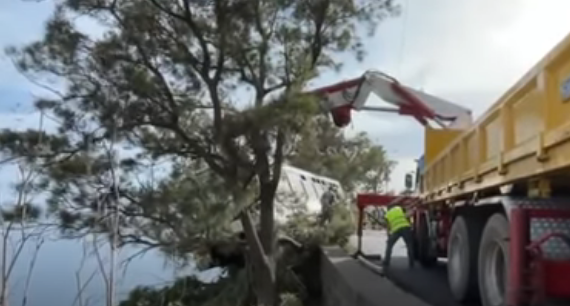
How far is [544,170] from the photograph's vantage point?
16.2 ft

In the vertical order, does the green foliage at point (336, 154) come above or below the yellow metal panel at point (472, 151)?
above

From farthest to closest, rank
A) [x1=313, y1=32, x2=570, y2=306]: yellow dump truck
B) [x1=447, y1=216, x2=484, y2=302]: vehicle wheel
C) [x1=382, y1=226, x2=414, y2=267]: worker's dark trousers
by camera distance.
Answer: [x1=382, y1=226, x2=414, y2=267]: worker's dark trousers
[x1=447, y1=216, x2=484, y2=302]: vehicle wheel
[x1=313, y1=32, x2=570, y2=306]: yellow dump truck

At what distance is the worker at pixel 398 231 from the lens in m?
12.0

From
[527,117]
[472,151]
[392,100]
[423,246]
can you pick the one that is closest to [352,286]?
[472,151]

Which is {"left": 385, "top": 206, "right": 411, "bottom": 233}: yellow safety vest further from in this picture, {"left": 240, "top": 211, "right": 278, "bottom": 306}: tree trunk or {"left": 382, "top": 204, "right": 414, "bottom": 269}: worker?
{"left": 240, "top": 211, "right": 278, "bottom": 306}: tree trunk

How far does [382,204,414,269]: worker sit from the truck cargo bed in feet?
12.9

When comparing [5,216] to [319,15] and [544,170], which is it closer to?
[544,170]

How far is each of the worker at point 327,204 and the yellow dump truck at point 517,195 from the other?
6.82 metres

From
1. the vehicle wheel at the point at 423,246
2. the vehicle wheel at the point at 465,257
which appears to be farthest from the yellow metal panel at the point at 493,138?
the vehicle wheel at the point at 423,246

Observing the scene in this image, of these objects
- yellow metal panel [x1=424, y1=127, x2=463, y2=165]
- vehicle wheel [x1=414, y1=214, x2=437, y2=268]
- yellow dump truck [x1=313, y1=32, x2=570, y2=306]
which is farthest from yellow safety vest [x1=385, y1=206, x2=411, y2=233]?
yellow dump truck [x1=313, y1=32, x2=570, y2=306]

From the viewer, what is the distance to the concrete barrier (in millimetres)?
8086

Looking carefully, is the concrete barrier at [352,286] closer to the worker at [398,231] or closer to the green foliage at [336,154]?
the worker at [398,231]

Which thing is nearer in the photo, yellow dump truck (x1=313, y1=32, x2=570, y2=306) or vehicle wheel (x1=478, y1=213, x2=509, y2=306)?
yellow dump truck (x1=313, y1=32, x2=570, y2=306)

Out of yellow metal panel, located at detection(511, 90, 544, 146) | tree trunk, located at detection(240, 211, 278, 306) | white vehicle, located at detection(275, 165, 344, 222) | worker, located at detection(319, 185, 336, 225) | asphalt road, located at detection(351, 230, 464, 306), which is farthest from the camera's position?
worker, located at detection(319, 185, 336, 225)
